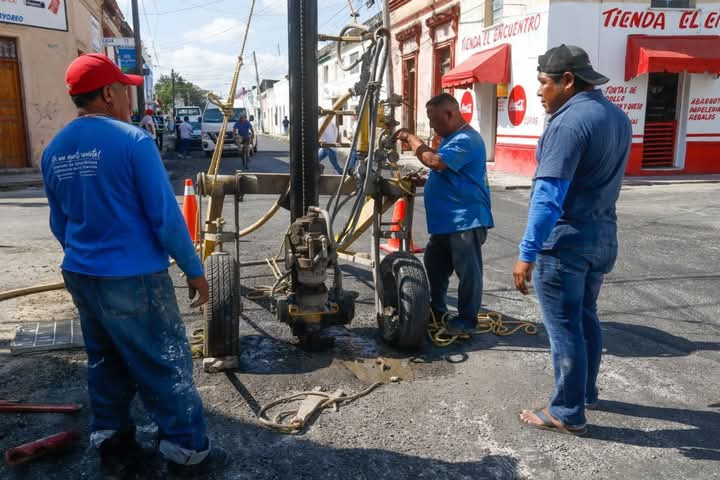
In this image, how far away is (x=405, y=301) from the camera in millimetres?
4562

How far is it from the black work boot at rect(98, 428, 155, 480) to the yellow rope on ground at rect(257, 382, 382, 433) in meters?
0.72

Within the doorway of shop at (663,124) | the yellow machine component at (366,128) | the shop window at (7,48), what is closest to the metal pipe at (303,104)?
the yellow machine component at (366,128)

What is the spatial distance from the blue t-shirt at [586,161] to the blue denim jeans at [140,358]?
6.52 ft

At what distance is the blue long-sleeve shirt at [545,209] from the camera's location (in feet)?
10.5

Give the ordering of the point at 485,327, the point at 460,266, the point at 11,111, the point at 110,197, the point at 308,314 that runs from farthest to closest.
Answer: the point at 11,111
the point at 485,327
the point at 460,266
the point at 308,314
the point at 110,197

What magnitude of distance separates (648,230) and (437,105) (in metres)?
6.28

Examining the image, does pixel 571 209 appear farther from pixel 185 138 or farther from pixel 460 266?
pixel 185 138

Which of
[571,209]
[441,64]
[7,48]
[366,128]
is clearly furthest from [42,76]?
[571,209]

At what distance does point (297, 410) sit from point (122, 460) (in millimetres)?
1065

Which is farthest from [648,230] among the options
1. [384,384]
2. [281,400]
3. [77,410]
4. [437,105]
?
[77,410]

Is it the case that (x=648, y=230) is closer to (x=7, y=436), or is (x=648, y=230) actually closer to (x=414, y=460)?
(x=414, y=460)

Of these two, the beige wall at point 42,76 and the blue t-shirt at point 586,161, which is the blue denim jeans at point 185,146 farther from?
the blue t-shirt at point 586,161

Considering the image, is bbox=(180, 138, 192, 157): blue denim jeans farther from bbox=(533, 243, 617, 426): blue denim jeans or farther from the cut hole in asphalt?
bbox=(533, 243, 617, 426): blue denim jeans

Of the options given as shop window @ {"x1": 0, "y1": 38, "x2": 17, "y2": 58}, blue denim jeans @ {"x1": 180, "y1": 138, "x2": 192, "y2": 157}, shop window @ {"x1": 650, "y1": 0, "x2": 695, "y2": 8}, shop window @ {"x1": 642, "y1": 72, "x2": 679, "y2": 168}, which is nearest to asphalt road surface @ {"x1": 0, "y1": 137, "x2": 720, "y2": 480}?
shop window @ {"x1": 642, "y1": 72, "x2": 679, "y2": 168}
